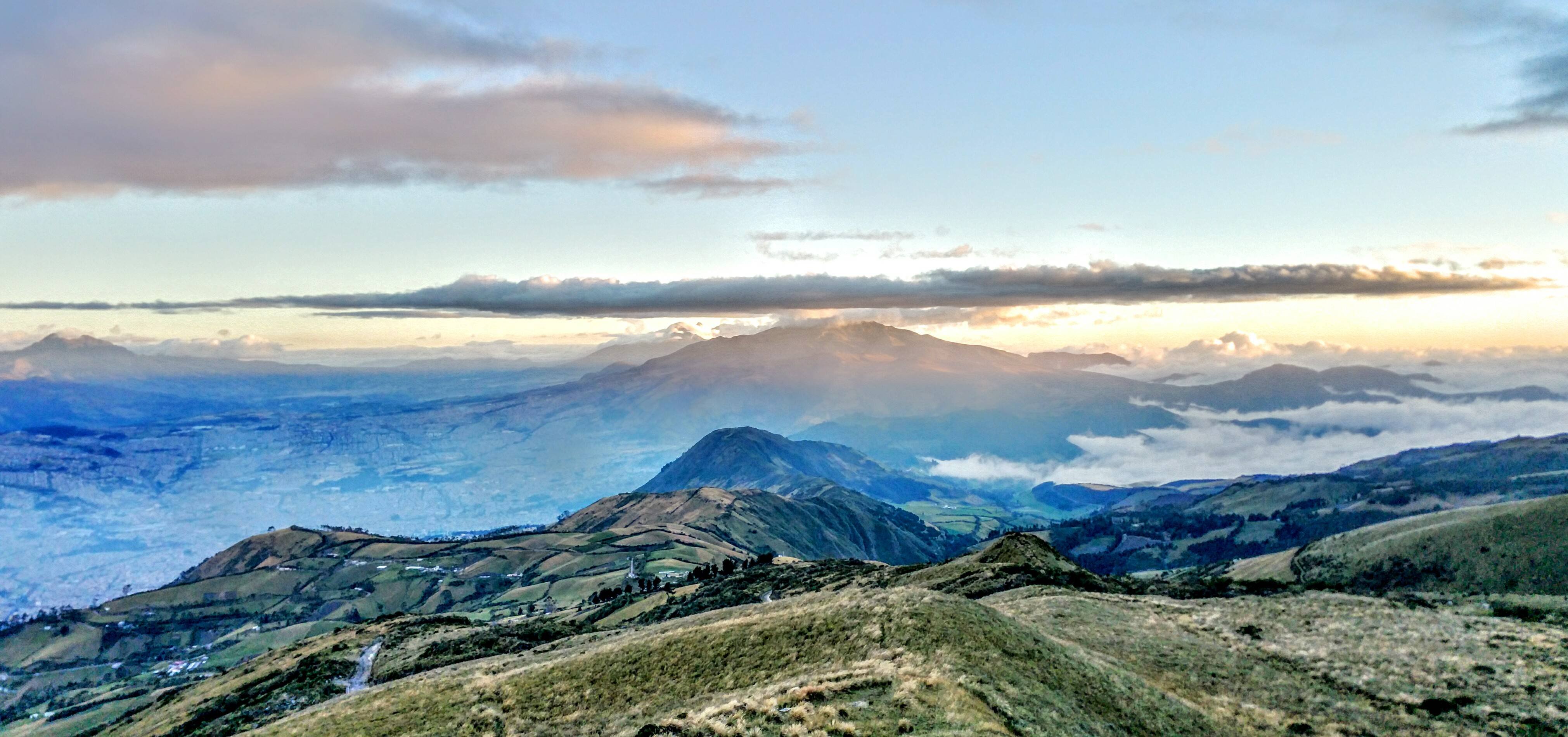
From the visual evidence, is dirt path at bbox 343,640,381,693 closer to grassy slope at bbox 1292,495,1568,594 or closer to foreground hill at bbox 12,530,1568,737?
foreground hill at bbox 12,530,1568,737

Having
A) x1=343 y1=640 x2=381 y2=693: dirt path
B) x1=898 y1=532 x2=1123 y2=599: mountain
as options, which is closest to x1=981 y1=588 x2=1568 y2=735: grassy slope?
x1=898 y1=532 x2=1123 y2=599: mountain

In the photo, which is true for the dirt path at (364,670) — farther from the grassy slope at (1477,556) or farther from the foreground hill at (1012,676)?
the grassy slope at (1477,556)

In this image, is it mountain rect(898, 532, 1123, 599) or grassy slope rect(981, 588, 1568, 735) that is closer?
grassy slope rect(981, 588, 1568, 735)

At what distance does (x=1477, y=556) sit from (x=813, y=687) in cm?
16994

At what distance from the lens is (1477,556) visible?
15662 cm

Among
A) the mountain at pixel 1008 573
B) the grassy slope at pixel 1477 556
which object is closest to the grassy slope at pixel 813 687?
the mountain at pixel 1008 573

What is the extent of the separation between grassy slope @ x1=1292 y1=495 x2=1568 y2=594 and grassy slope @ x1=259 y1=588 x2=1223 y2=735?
4390 inches

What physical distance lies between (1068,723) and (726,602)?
111974 mm

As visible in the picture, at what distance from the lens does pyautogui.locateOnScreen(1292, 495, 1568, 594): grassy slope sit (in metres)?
146

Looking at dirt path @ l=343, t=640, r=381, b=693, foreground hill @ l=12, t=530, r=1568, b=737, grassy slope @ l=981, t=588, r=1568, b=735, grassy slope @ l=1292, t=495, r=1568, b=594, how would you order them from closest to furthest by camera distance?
foreground hill @ l=12, t=530, r=1568, b=737
grassy slope @ l=981, t=588, r=1568, b=735
dirt path @ l=343, t=640, r=381, b=693
grassy slope @ l=1292, t=495, r=1568, b=594

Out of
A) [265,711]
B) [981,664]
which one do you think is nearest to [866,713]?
[981,664]

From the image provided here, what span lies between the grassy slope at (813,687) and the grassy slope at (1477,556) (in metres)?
112

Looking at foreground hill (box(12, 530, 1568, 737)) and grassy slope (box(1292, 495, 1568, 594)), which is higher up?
foreground hill (box(12, 530, 1568, 737))

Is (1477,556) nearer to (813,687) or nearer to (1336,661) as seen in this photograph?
(1336,661)
